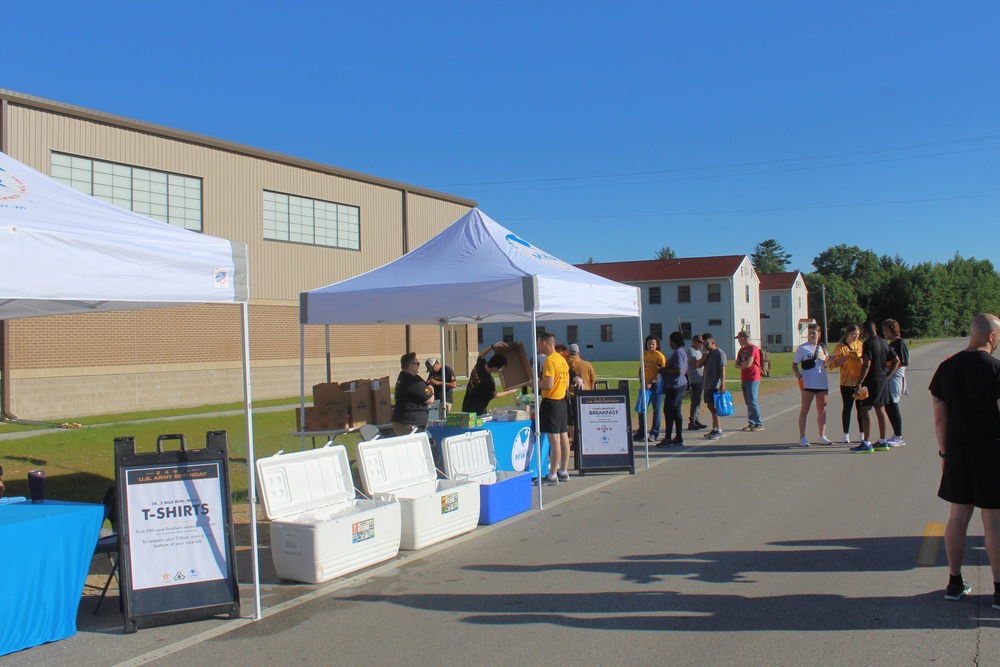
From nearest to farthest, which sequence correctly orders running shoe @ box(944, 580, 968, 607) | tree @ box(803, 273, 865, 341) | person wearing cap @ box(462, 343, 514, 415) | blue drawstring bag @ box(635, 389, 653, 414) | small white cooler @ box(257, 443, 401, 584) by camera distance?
running shoe @ box(944, 580, 968, 607), small white cooler @ box(257, 443, 401, 584), person wearing cap @ box(462, 343, 514, 415), blue drawstring bag @ box(635, 389, 653, 414), tree @ box(803, 273, 865, 341)

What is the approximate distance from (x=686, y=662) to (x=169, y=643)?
10.3 ft

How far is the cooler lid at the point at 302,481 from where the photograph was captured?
630cm

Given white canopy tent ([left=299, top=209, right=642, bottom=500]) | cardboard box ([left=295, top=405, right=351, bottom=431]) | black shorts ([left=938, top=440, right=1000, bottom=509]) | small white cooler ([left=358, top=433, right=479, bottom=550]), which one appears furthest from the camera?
cardboard box ([left=295, top=405, right=351, bottom=431])

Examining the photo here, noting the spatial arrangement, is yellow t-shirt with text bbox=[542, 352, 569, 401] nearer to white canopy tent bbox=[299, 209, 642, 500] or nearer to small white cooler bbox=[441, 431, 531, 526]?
white canopy tent bbox=[299, 209, 642, 500]

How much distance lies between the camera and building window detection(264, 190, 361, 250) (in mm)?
26031

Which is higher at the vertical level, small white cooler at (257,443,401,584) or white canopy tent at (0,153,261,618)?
white canopy tent at (0,153,261,618)

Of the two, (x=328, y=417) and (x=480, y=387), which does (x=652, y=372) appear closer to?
(x=480, y=387)

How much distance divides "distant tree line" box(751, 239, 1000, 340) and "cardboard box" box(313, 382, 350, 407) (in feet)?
221

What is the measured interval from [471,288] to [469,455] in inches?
73.5

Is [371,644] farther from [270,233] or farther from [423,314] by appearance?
[270,233]

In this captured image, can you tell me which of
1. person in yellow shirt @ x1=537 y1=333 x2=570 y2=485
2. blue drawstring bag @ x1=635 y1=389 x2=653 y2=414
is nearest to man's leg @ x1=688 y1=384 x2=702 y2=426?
blue drawstring bag @ x1=635 y1=389 x2=653 y2=414

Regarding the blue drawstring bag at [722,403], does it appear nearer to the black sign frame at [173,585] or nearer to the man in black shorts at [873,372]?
the man in black shorts at [873,372]

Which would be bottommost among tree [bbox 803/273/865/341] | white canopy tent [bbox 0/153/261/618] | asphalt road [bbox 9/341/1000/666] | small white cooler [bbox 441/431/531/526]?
asphalt road [bbox 9/341/1000/666]

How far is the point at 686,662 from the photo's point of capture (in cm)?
436
